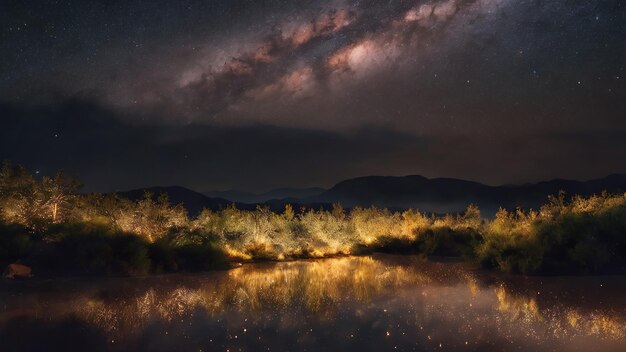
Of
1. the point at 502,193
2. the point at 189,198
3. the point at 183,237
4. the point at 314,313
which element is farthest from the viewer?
the point at 502,193

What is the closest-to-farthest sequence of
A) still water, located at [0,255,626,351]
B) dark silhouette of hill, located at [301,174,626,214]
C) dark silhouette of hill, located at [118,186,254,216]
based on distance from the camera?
still water, located at [0,255,626,351]
dark silhouette of hill, located at [118,186,254,216]
dark silhouette of hill, located at [301,174,626,214]

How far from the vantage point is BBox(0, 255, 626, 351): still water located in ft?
49.5

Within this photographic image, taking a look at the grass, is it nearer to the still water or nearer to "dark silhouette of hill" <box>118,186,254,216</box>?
the still water

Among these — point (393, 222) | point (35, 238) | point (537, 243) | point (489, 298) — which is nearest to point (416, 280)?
point (489, 298)

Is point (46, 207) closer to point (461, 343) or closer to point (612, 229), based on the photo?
point (461, 343)

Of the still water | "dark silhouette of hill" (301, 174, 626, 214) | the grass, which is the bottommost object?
the still water

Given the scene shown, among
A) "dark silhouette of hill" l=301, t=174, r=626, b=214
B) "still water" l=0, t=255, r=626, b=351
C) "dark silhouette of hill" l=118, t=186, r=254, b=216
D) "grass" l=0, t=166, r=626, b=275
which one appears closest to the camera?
"still water" l=0, t=255, r=626, b=351

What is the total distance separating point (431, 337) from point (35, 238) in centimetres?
3120

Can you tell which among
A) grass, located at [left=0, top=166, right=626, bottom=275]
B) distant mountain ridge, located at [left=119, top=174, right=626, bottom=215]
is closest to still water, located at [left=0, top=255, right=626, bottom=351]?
grass, located at [left=0, top=166, right=626, bottom=275]

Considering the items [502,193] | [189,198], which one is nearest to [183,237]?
[189,198]

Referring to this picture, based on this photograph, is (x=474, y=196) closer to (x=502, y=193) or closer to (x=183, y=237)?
(x=502, y=193)

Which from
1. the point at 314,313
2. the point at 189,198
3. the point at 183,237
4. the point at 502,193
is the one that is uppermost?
the point at 189,198

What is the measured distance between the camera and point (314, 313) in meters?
20.3

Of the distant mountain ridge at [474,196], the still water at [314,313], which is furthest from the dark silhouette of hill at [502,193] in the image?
the still water at [314,313]
